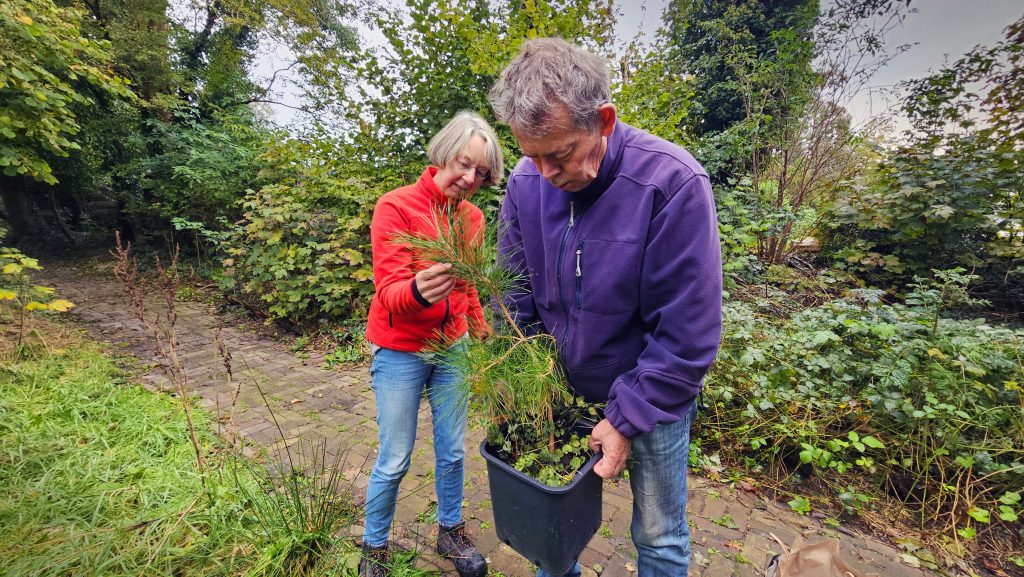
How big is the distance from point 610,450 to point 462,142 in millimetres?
1146

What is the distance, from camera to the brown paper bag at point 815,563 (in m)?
1.28

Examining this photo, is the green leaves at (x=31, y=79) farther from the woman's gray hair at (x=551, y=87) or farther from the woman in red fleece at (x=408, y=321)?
the woman's gray hair at (x=551, y=87)

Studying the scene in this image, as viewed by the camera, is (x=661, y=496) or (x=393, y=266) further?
(x=393, y=266)

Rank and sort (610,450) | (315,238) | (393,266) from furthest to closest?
(315,238), (393,266), (610,450)

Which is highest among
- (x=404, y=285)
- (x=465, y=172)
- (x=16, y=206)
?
(x=465, y=172)

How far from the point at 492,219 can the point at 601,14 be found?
3623 mm

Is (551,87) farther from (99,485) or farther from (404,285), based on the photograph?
(99,485)

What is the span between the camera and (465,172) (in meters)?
1.53

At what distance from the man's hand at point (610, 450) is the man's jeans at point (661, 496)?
0.13m

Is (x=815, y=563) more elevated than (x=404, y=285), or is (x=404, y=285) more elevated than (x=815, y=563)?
(x=404, y=285)

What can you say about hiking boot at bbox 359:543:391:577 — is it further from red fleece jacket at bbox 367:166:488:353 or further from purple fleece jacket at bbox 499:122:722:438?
purple fleece jacket at bbox 499:122:722:438

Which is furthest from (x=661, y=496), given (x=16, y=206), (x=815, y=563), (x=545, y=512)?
(x=16, y=206)

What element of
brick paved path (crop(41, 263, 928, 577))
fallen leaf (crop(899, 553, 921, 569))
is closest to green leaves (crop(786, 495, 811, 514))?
brick paved path (crop(41, 263, 928, 577))

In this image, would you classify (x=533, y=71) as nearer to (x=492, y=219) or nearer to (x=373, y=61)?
(x=492, y=219)
